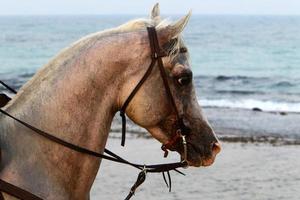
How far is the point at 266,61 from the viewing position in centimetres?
4112

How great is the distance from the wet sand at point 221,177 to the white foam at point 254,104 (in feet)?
26.5

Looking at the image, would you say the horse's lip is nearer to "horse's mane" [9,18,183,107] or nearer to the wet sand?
"horse's mane" [9,18,183,107]

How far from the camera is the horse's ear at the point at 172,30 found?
2646mm

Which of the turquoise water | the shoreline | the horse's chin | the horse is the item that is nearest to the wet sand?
the shoreline

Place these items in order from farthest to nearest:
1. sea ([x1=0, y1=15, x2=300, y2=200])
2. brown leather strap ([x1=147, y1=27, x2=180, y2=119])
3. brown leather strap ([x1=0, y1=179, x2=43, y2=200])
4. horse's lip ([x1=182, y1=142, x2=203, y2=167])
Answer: sea ([x1=0, y1=15, x2=300, y2=200]) → horse's lip ([x1=182, y1=142, x2=203, y2=167]) → brown leather strap ([x1=147, y1=27, x2=180, y2=119]) → brown leather strap ([x1=0, y1=179, x2=43, y2=200])

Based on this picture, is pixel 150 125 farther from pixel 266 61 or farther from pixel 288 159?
pixel 266 61

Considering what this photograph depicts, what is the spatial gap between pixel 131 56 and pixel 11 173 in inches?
24.6

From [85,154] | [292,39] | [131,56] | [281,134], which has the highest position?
[131,56]

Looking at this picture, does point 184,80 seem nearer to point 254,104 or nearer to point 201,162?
point 201,162

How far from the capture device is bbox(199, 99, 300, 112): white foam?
2038 centimetres

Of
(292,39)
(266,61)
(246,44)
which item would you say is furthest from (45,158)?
(292,39)

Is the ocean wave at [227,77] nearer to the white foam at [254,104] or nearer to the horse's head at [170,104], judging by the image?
the white foam at [254,104]

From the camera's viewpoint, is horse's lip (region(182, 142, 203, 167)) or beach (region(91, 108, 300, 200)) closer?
horse's lip (region(182, 142, 203, 167))

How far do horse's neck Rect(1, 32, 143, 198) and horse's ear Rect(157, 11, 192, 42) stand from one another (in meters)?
0.19
